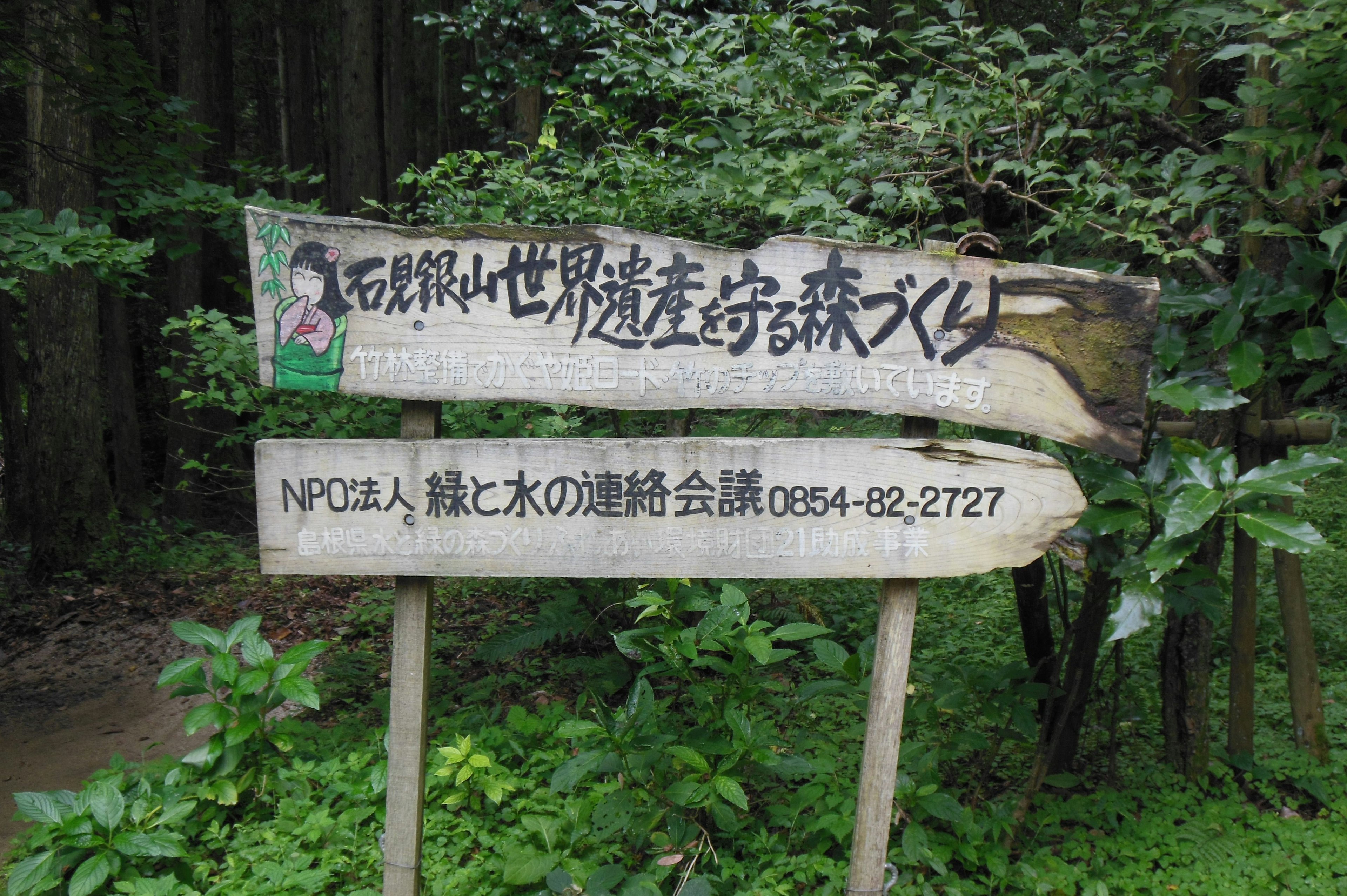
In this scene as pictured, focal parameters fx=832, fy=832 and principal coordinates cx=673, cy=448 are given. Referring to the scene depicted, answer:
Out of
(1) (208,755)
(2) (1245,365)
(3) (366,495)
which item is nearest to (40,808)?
(1) (208,755)

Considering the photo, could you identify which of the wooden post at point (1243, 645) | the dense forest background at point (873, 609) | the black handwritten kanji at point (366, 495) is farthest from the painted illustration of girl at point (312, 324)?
the wooden post at point (1243, 645)

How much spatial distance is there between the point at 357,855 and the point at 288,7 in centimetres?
1225

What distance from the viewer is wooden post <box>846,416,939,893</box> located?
246 centimetres

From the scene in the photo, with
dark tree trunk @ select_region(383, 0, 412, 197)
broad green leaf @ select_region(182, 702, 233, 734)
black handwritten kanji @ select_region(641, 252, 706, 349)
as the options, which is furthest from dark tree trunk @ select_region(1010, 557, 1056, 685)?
dark tree trunk @ select_region(383, 0, 412, 197)

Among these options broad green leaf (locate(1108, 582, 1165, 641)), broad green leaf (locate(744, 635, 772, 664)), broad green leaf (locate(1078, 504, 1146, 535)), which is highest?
broad green leaf (locate(1078, 504, 1146, 535))

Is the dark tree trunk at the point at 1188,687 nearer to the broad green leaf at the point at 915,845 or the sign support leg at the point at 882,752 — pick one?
the broad green leaf at the point at 915,845

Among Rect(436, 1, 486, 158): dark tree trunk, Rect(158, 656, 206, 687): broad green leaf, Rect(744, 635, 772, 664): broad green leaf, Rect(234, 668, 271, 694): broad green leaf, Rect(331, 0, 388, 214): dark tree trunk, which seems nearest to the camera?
Rect(744, 635, 772, 664): broad green leaf

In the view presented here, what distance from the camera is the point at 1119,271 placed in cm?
267

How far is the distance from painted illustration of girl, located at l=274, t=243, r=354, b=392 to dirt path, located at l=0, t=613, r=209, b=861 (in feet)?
9.27

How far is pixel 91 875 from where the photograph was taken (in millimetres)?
2725

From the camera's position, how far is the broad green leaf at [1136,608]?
7.13 ft

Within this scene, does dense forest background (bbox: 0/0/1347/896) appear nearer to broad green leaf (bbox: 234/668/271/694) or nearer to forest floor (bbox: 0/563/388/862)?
broad green leaf (bbox: 234/668/271/694)

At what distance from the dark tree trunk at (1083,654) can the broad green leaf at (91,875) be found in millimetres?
3272

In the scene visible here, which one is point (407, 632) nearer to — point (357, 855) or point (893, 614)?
point (357, 855)
